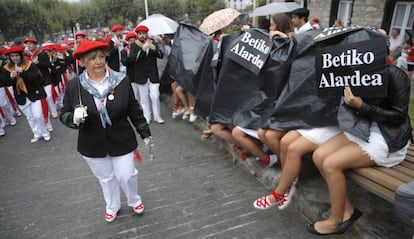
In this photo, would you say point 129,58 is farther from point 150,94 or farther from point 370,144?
point 370,144

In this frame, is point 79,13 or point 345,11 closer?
point 345,11

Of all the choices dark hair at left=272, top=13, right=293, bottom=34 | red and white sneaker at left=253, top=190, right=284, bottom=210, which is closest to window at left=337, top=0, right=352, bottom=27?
dark hair at left=272, top=13, right=293, bottom=34

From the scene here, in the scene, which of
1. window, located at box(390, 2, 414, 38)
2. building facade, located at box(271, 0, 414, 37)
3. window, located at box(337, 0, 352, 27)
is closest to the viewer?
window, located at box(390, 2, 414, 38)

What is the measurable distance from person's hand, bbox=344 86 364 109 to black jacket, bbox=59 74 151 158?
1937 mm

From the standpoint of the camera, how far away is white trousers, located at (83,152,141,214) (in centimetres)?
297

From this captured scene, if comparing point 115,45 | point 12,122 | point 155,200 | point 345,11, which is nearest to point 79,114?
point 155,200

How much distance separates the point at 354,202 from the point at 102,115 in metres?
2.46

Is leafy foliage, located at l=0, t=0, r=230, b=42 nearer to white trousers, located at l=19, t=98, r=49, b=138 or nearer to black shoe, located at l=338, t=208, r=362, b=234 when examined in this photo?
white trousers, located at l=19, t=98, r=49, b=138

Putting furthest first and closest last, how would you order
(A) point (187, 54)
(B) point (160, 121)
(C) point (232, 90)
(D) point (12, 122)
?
(D) point (12, 122)
(B) point (160, 121)
(A) point (187, 54)
(C) point (232, 90)

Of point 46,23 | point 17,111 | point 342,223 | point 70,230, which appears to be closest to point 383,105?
point 342,223

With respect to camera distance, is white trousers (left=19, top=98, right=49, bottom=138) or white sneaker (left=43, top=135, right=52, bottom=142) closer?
white trousers (left=19, top=98, right=49, bottom=138)

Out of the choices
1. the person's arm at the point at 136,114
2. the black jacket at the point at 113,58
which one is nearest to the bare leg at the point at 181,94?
the black jacket at the point at 113,58

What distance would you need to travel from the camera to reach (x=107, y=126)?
2.86 m

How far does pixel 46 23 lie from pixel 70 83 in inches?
1976
